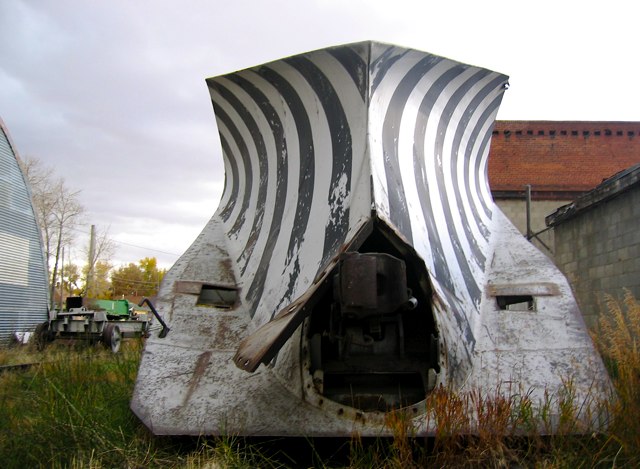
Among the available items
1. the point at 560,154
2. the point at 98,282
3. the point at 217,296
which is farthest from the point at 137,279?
the point at 217,296

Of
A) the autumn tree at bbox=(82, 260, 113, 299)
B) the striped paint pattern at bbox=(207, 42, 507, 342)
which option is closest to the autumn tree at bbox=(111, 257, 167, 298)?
the autumn tree at bbox=(82, 260, 113, 299)

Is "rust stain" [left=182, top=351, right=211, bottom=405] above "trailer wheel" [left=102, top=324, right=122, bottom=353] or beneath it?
above

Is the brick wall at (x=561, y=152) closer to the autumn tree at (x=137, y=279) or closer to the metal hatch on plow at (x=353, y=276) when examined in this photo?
the metal hatch on plow at (x=353, y=276)

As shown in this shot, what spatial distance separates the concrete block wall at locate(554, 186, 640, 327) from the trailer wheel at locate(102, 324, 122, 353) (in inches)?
286

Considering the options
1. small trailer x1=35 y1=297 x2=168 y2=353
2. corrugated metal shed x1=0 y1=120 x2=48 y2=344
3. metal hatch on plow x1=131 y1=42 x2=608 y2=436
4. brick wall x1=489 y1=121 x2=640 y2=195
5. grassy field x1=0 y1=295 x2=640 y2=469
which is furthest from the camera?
brick wall x1=489 y1=121 x2=640 y2=195

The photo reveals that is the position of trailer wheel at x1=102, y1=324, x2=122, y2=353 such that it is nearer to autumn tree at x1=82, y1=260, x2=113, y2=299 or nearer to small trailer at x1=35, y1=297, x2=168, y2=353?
small trailer at x1=35, y1=297, x2=168, y2=353

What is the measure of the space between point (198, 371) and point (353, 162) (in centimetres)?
107

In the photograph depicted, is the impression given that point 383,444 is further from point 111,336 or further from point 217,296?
point 111,336

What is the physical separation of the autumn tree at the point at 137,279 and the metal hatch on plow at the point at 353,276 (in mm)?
59080

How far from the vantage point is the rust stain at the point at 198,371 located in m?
2.30

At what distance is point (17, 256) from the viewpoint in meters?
11.9

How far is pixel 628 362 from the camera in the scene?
2.49m

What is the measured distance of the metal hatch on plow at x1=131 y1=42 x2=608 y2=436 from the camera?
210 cm

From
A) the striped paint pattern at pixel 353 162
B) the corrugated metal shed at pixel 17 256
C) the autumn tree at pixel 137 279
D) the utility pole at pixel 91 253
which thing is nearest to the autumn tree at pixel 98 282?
the utility pole at pixel 91 253
